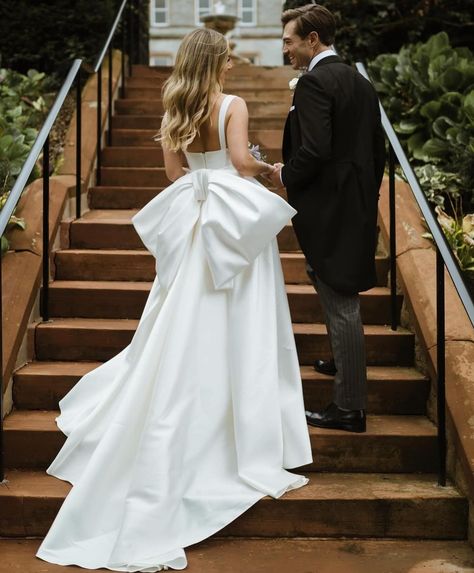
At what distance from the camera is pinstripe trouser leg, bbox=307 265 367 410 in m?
3.50

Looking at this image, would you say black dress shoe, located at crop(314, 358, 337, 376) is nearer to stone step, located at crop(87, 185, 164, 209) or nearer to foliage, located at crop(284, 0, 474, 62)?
stone step, located at crop(87, 185, 164, 209)

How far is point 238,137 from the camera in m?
3.38

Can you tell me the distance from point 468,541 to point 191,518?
1142 mm

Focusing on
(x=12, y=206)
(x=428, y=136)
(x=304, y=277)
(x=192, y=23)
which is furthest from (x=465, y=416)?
(x=192, y=23)

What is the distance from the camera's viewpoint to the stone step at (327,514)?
10.7 feet

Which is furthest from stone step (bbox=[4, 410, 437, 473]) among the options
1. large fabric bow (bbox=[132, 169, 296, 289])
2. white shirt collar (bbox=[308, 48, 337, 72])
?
white shirt collar (bbox=[308, 48, 337, 72])

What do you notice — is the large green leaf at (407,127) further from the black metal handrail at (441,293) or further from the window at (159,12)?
the window at (159,12)

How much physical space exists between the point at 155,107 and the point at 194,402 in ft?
14.7

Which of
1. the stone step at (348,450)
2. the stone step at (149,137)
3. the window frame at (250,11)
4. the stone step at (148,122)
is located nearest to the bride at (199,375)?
the stone step at (348,450)

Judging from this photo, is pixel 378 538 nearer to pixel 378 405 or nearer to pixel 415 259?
pixel 378 405

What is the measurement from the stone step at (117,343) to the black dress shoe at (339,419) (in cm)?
54

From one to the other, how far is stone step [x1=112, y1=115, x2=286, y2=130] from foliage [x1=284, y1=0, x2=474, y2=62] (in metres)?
1.91

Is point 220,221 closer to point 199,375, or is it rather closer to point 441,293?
point 199,375

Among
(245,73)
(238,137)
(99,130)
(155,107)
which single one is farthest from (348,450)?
(245,73)
